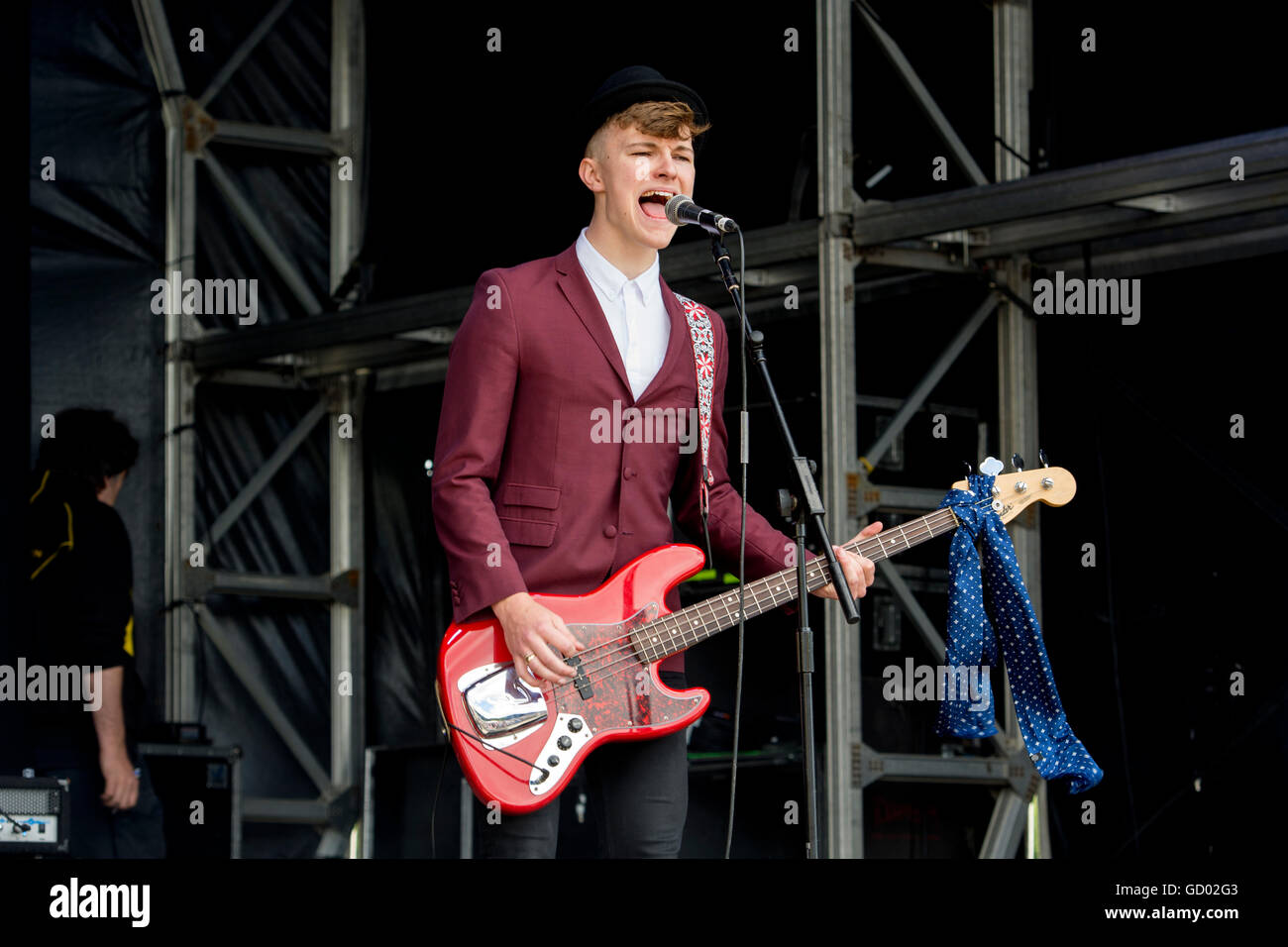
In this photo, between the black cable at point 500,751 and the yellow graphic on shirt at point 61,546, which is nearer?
the black cable at point 500,751

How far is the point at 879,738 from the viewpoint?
20.5 ft

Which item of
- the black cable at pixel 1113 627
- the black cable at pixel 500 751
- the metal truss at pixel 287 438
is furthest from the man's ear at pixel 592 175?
the metal truss at pixel 287 438

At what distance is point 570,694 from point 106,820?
136 inches

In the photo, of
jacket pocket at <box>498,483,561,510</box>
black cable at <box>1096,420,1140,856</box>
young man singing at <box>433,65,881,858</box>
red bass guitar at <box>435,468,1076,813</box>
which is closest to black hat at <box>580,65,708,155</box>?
young man singing at <box>433,65,881,858</box>

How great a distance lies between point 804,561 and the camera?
3082 millimetres

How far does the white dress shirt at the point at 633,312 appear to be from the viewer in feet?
11.0

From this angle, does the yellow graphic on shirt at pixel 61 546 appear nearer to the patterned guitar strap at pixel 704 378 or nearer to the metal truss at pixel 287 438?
the metal truss at pixel 287 438

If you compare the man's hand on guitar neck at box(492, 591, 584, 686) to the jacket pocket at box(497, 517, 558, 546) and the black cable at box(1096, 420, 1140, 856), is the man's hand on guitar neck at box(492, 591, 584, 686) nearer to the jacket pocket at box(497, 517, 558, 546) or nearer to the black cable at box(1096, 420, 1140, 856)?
the jacket pocket at box(497, 517, 558, 546)

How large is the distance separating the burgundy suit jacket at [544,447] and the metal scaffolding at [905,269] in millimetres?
2291

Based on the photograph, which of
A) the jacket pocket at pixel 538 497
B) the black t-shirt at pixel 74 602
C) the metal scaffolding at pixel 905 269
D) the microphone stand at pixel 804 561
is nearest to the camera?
the microphone stand at pixel 804 561

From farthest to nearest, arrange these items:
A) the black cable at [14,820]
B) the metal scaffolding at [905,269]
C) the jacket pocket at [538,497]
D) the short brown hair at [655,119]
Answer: the metal scaffolding at [905,269]
the black cable at [14,820]
the short brown hair at [655,119]
the jacket pocket at [538,497]

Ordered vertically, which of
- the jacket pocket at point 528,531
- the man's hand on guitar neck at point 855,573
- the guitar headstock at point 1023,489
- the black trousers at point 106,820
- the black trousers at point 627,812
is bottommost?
the black trousers at point 106,820

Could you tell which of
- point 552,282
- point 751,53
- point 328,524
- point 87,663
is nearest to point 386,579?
point 328,524

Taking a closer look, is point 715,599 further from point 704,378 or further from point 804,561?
point 704,378
